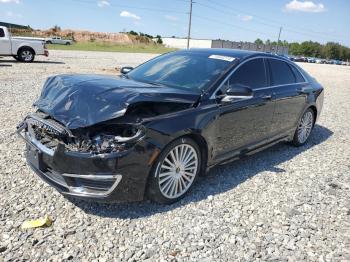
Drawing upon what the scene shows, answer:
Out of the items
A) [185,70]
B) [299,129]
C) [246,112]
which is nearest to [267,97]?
[246,112]

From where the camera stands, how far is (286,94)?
5578 mm

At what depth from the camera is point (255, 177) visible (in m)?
4.89

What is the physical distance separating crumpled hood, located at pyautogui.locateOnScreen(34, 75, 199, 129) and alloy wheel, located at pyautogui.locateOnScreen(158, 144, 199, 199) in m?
0.57

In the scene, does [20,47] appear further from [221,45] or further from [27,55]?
[221,45]

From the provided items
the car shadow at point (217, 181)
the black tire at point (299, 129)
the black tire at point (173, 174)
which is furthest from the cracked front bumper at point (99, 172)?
the black tire at point (299, 129)

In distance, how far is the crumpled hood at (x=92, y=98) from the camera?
10.9 ft

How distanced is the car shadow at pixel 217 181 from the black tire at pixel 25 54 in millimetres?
16684

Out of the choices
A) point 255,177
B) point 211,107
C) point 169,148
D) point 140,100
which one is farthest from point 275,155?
point 140,100

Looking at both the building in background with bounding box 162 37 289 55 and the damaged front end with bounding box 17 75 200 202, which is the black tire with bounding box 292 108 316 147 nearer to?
the damaged front end with bounding box 17 75 200 202

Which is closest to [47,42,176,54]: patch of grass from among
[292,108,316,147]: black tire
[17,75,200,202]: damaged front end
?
[292,108,316,147]: black tire

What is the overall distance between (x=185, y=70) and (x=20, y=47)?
55.2ft

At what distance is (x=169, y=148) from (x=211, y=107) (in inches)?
32.2

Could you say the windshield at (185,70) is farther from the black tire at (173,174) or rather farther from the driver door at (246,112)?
the black tire at (173,174)

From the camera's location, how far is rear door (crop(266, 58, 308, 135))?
541 centimetres
